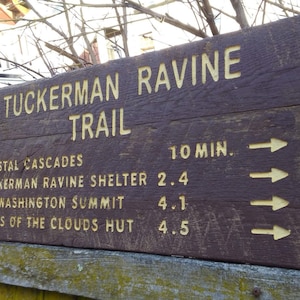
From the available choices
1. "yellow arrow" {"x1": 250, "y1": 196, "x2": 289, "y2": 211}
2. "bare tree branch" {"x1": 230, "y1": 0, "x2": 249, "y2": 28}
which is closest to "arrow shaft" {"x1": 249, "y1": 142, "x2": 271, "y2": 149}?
"yellow arrow" {"x1": 250, "y1": 196, "x2": 289, "y2": 211}

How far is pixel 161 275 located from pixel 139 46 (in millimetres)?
8130

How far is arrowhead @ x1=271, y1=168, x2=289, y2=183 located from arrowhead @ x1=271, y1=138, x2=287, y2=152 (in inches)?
2.3

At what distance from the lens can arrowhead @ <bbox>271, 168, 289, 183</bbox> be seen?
1198 millimetres

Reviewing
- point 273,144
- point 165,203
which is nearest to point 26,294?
point 165,203

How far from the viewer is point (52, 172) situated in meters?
1.70

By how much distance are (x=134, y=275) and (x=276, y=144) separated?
0.64m

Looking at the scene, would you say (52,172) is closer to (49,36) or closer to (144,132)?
(144,132)

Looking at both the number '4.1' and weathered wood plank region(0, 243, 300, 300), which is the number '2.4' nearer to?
the number '4.1'

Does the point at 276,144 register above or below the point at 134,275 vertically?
above

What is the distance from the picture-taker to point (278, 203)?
3.92 feet

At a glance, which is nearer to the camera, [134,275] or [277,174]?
[277,174]

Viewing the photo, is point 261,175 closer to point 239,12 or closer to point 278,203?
point 278,203

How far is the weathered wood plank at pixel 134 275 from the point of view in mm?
1225

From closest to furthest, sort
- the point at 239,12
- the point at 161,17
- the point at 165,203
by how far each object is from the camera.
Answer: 1. the point at 165,203
2. the point at 239,12
3. the point at 161,17
